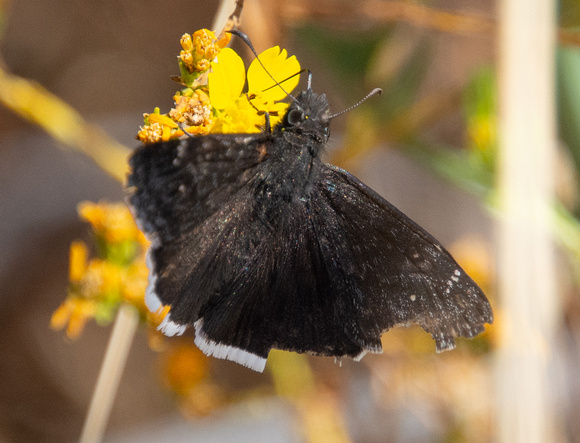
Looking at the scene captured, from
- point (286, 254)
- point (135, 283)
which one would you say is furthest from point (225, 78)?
point (135, 283)

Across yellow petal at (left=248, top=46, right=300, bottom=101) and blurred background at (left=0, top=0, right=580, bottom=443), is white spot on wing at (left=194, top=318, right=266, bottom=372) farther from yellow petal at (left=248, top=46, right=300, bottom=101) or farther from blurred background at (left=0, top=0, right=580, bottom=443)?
blurred background at (left=0, top=0, right=580, bottom=443)

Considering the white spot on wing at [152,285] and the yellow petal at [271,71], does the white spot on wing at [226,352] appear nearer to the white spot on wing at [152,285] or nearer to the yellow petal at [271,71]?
the white spot on wing at [152,285]

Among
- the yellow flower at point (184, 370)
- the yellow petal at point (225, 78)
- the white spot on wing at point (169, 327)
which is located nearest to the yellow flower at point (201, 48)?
the yellow petal at point (225, 78)

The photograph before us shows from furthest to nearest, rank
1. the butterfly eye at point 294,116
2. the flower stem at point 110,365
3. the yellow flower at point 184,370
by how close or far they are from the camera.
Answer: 1. the yellow flower at point 184,370
2. the flower stem at point 110,365
3. the butterfly eye at point 294,116

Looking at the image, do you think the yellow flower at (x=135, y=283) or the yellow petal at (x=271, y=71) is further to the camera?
the yellow flower at (x=135, y=283)

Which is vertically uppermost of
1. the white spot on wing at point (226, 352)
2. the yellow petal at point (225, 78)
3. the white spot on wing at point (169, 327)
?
the yellow petal at point (225, 78)

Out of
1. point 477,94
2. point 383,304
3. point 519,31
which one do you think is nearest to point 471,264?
point 477,94

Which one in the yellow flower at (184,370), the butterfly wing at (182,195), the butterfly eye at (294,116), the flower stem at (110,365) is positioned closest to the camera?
the butterfly wing at (182,195)

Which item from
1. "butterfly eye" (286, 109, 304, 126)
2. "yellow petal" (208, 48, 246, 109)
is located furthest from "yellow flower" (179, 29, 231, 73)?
"butterfly eye" (286, 109, 304, 126)

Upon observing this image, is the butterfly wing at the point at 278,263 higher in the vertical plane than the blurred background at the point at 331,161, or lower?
higher
